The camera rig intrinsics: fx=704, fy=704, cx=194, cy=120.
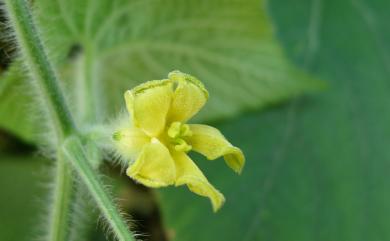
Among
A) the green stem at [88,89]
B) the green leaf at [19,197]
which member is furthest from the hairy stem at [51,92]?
the green leaf at [19,197]

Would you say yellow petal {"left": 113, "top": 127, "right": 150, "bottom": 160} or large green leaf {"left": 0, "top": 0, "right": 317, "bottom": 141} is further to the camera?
large green leaf {"left": 0, "top": 0, "right": 317, "bottom": 141}

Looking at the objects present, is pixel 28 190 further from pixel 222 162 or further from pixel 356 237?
pixel 356 237

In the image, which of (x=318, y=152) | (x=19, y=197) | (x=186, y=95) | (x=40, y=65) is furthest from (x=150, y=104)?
(x=19, y=197)

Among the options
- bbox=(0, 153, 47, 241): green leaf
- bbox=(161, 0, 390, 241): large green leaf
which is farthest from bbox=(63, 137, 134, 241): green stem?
bbox=(0, 153, 47, 241): green leaf

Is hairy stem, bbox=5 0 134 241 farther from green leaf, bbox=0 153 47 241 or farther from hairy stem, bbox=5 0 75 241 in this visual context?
green leaf, bbox=0 153 47 241

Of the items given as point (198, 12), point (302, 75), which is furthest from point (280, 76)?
point (198, 12)
